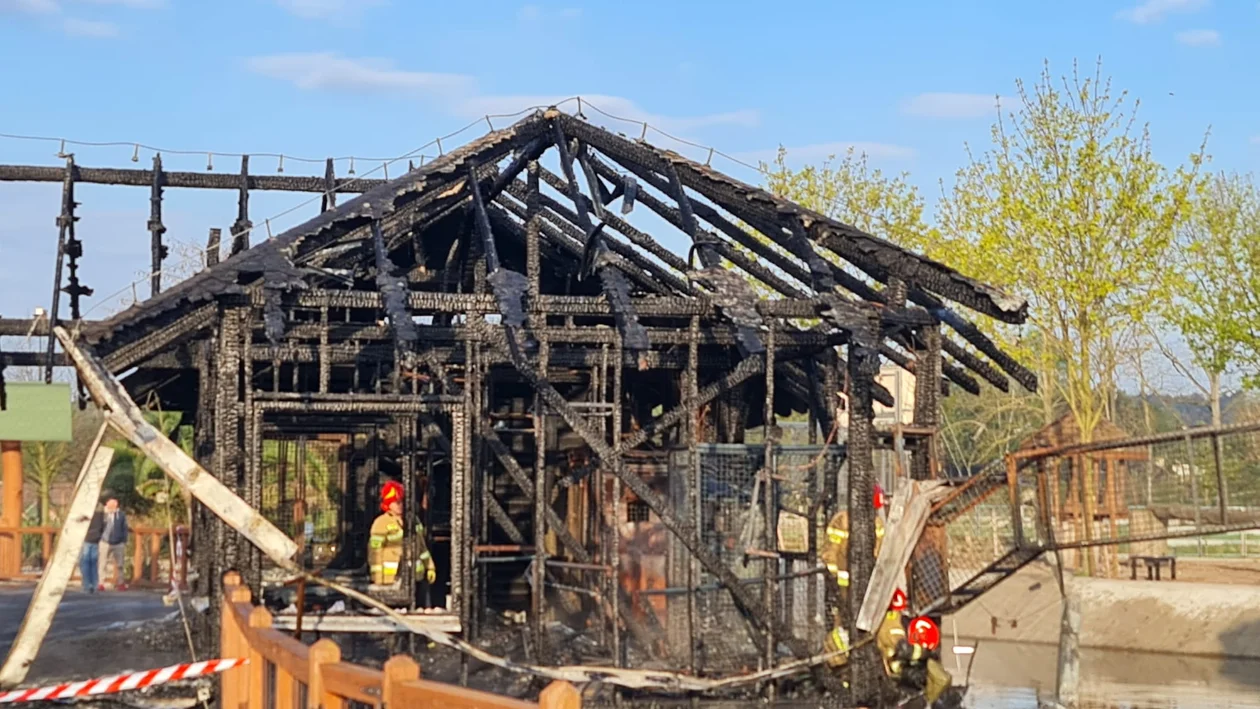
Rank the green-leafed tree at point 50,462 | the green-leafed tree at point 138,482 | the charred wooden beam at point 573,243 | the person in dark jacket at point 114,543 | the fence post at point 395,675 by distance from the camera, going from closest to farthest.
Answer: the fence post at point 395,675 < the charred wooden beam at point 573,243 < the person in dark jacket at point 114,543 < the green-leafed tree at point 138,482 < the green-leafed tree at point 50,462

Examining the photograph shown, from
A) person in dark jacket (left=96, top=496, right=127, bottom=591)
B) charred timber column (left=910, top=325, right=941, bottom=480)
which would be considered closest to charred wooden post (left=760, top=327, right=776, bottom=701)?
charred timber column (left=910, top=325, right=941, bottom=480)

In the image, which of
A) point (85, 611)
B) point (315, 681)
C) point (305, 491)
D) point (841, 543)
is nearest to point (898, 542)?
point (841, 543)

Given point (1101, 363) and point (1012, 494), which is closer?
point (1012, 494)

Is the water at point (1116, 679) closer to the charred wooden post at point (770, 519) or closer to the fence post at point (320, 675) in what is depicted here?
the charred wooden post at point (770, 519)

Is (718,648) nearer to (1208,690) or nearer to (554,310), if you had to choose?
(554,310)

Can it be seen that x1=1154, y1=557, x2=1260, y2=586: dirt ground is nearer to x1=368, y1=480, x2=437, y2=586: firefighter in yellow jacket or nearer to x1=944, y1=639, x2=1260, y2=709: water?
x1=944, y1=639, x2=1260, y2=709: water

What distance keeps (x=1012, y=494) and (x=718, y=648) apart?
3.41 metres

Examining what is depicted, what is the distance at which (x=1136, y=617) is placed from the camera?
79.4 ft

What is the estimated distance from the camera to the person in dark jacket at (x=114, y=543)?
2522 cm

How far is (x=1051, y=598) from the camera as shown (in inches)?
1029

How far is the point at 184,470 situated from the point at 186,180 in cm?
1465

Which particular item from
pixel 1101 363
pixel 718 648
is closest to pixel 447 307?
pixel 718 648

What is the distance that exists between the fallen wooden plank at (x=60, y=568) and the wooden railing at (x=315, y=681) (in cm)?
223

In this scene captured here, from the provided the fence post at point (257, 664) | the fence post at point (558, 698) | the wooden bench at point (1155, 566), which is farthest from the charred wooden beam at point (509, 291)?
the wooden bench at point (1155, 566)
